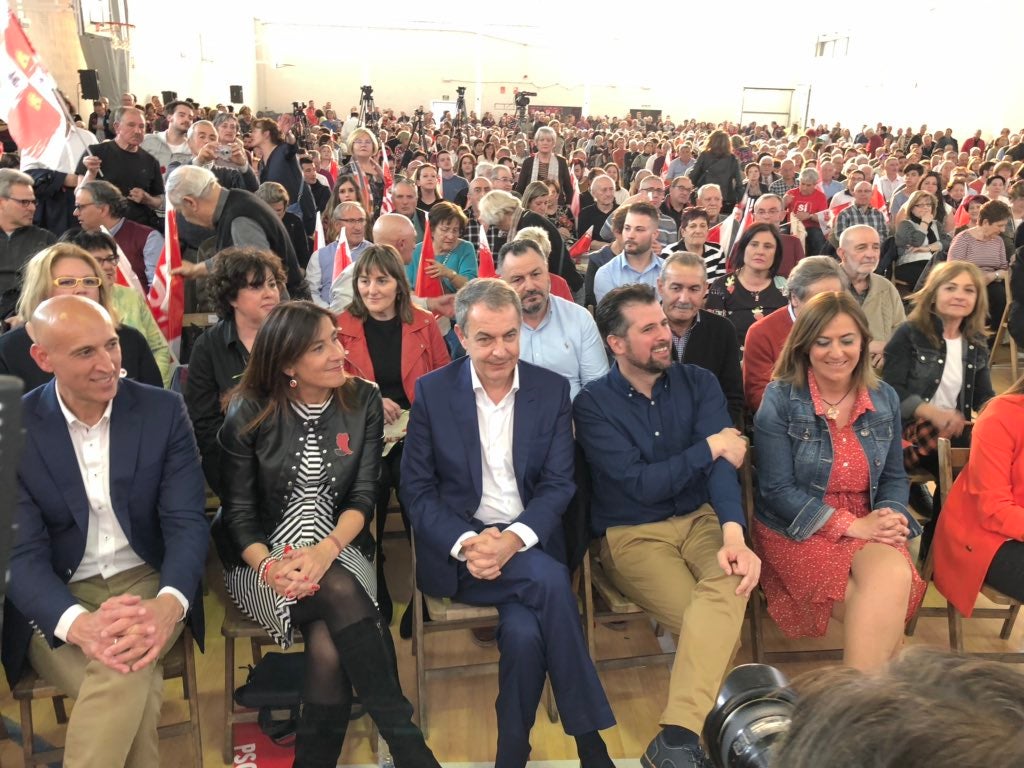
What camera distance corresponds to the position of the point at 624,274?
464cm

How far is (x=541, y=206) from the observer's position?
6.02 m

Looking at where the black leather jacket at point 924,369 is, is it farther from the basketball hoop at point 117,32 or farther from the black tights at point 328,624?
the basketball hoop at point 117,32

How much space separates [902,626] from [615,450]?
1.02 metres

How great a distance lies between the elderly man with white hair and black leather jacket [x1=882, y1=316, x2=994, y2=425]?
9.73ft

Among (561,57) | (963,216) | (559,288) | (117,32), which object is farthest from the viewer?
(561,57)

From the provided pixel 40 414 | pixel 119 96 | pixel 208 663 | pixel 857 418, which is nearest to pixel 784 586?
pixel 857 418

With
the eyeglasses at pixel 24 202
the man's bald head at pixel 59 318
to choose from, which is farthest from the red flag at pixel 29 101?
the man's bald head at pixel 59 318

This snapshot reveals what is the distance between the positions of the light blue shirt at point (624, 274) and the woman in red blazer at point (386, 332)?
1.46 meters

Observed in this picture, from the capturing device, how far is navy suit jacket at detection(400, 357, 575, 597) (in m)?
2.61

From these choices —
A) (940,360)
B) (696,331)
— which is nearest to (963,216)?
Result: (940,360)

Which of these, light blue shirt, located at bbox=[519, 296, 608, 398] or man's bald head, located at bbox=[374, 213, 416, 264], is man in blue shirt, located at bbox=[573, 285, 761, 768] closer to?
light blue shirt, located at bbox=[519, 296, 608, 398]

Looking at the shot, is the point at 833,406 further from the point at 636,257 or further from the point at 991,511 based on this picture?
the point at 636,257

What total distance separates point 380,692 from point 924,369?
260cm

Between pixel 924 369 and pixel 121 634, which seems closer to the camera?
pixel 121 634
